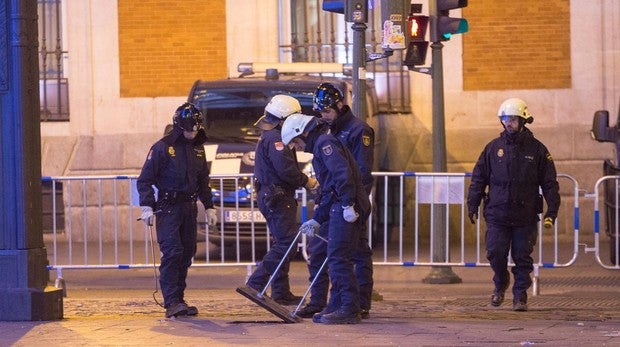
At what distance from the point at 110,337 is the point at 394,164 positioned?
932cm

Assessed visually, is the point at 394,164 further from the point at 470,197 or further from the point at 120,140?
the point at 470,197

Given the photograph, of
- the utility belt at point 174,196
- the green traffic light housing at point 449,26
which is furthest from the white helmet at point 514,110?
the utility belt at point 174,196

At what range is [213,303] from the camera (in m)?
12.0

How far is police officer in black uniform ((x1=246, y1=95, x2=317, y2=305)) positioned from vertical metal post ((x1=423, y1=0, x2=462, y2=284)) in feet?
8.74

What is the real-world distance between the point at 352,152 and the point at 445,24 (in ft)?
11.4

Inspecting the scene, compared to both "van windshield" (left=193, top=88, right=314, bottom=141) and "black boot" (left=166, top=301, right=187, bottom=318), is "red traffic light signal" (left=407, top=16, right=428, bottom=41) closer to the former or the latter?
"van windshield" (left=193, top=88, right=314, bottom=141)

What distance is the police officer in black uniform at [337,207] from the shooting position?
31.9 feet

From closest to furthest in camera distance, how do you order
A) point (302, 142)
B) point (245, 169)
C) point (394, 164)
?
point (302, 142)
point (245, 169)
point (394, 164)

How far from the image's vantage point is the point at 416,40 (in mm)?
13039

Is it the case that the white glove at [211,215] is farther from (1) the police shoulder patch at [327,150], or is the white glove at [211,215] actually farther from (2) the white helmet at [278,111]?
(1) the police shoulder patch at [327,150]

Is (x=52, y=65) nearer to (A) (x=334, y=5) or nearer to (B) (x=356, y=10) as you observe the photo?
(A) (x=334, y=5)

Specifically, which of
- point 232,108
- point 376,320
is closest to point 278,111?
point 376,320

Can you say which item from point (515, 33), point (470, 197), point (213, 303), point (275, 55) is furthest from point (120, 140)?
point (470, 197)

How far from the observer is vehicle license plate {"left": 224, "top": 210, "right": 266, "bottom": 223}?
14.4m
